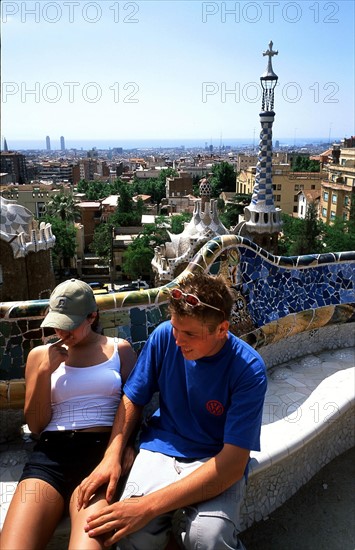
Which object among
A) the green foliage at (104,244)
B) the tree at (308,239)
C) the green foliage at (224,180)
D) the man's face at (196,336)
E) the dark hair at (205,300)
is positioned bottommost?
the green foliage at (104,244)

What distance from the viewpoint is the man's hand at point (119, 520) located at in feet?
5.92

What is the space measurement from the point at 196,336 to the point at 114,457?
629mm

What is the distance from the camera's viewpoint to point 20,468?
259 centimetres

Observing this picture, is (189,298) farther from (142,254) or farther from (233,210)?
(233,210)

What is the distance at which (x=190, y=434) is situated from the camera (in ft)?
7.02

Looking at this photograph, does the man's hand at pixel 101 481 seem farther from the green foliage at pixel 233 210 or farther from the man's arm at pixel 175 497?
the green foliage at pixel 233 210

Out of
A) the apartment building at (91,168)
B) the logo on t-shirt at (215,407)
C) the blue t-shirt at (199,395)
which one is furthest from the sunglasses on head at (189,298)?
the apartment building at (91,168)

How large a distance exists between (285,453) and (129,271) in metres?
26.2

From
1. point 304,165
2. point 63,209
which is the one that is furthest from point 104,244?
point 304,165

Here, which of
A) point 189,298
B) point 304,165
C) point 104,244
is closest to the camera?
point 189,298

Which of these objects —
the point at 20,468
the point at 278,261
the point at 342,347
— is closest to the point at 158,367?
the point at 20,468

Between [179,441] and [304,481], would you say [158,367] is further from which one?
[304,481]

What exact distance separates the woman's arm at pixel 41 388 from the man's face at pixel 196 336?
2.04 feet

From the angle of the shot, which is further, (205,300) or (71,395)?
(71,395)
